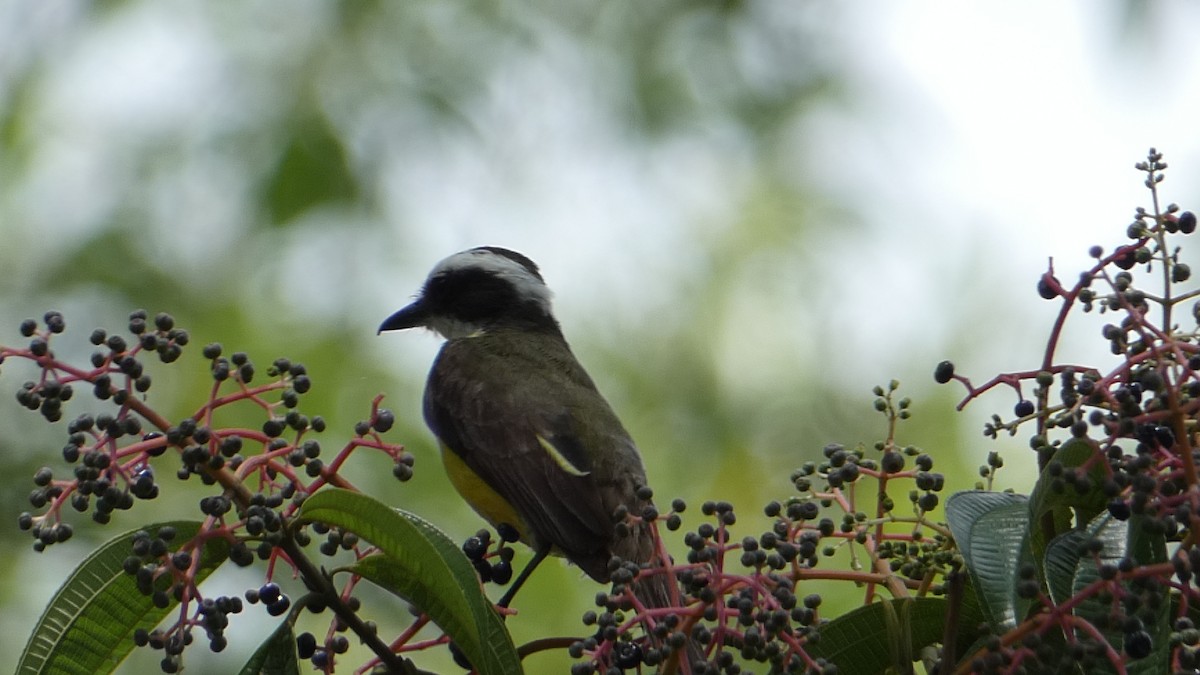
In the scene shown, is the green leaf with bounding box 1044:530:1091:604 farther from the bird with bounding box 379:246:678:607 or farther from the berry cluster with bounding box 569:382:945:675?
the bird with bounding box 379:246:678:607

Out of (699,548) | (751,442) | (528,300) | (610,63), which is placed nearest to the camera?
(699,548)

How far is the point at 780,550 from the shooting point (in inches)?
80.9

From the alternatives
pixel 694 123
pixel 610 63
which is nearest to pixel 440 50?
pixel 610 63

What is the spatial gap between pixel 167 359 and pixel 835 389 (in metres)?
5.80

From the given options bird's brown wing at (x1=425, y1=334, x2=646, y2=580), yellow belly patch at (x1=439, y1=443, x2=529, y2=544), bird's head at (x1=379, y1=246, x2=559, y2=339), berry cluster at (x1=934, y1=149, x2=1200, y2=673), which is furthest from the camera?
bird's head at (x1=379, y1=246, x2=559, y2=339)

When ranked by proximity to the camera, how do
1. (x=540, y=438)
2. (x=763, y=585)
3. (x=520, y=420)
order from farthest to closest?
A: (x=520, y=420)
(x=540, y=438)
(x=763, y=585)

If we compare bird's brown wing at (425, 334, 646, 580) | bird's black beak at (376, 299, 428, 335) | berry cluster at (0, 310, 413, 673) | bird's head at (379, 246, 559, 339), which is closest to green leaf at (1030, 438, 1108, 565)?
berry cluster at (0, 310, 413, 673)

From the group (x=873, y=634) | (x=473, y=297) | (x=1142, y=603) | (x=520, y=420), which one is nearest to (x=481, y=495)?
(x=520, y=420)

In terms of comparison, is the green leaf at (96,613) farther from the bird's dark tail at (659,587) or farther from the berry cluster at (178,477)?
the bird's dark tail at (659,587)

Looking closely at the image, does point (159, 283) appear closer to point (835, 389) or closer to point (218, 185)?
point (218, 185)

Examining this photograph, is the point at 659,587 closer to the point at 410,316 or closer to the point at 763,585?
the point at 763,585

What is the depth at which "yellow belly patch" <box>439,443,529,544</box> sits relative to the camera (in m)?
4.12

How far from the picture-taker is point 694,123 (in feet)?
26.1

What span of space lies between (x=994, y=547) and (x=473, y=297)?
3506mm
